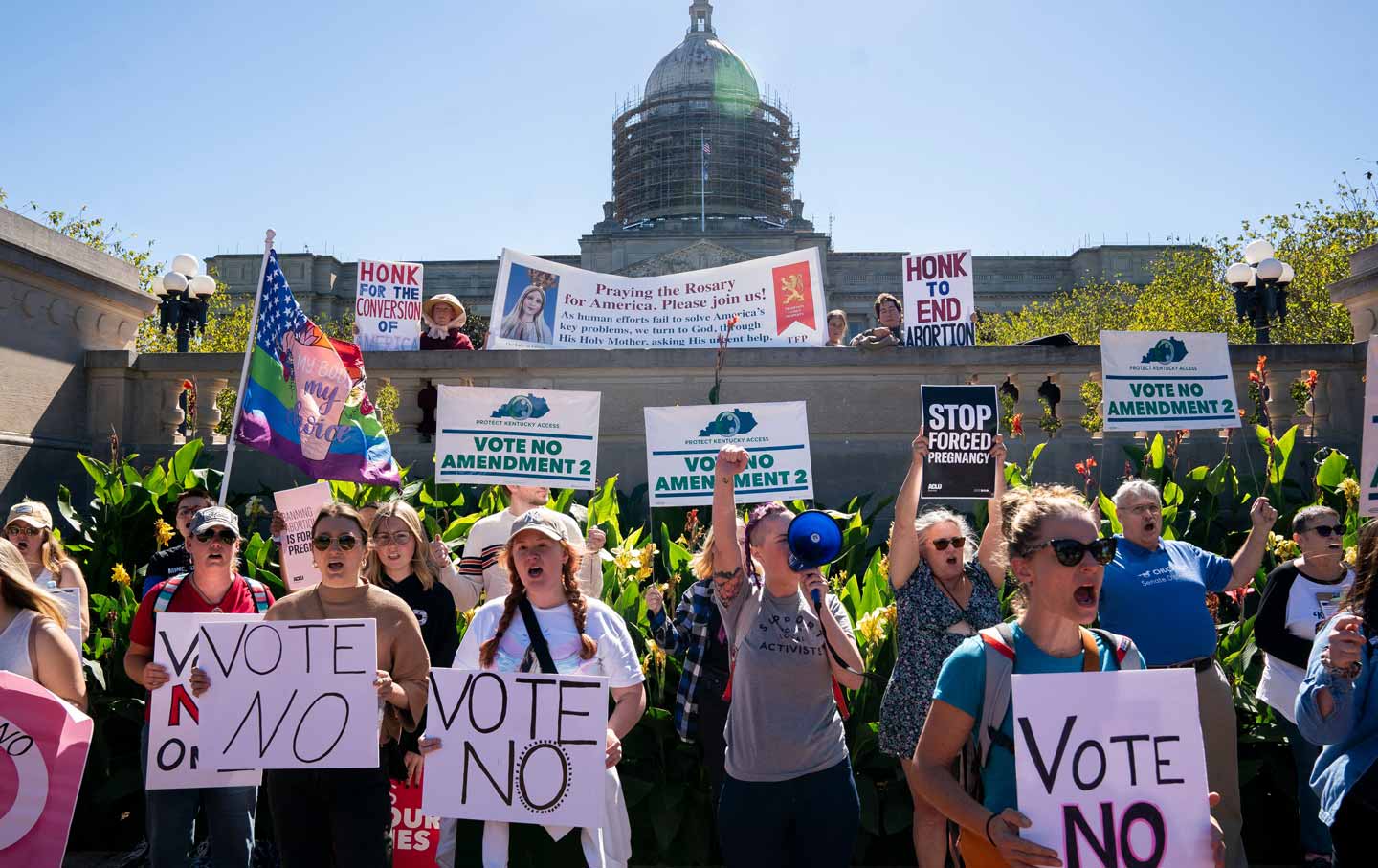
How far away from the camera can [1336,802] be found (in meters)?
3.36

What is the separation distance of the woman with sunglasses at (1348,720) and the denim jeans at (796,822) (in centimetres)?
145

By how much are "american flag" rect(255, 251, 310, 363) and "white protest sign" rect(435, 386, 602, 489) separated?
146 centimetres

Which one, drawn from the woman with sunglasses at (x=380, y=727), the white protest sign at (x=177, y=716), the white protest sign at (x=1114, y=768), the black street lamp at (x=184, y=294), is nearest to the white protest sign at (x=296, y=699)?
the woman with sunglasses at (x=380, y=727)

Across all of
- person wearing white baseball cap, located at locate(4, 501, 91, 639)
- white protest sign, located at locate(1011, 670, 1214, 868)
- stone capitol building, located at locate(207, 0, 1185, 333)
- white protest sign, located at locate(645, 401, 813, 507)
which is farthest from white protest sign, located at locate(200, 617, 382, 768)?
stone capitol building, located at locate(207, 0, 1185, 333)

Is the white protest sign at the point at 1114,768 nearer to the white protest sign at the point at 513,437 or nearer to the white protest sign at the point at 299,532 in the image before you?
the white protest sign at the point at 299,532

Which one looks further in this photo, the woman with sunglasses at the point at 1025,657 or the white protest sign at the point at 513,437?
the white protest sign at the point at 513,437

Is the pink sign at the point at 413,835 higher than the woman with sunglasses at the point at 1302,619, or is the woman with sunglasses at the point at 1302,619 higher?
the woman with sunglasses at the point at 1302,619

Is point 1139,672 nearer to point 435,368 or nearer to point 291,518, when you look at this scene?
point 291,518

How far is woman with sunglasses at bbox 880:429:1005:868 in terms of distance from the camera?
4410 mm

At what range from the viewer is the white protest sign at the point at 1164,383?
8.95 meters

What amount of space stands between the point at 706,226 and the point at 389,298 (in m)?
53.7

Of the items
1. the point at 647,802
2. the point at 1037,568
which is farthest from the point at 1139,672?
the point at 647,802

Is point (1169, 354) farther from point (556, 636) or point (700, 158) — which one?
point (700, 158)

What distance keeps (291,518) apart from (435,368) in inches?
167
